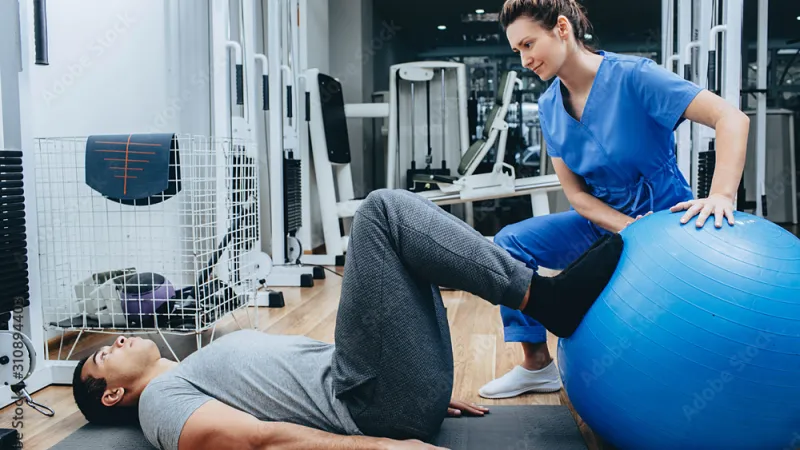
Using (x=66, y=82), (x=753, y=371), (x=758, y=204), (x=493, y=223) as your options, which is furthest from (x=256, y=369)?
(x=493, y=223)

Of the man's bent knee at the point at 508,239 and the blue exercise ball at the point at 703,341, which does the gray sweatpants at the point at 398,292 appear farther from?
the man's bent knee at the point at 508,239

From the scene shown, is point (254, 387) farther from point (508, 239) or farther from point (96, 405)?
point (508, 239)

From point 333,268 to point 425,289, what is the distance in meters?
2.89

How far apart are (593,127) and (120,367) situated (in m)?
1.15

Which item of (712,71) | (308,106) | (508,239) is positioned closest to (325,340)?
(508,239)

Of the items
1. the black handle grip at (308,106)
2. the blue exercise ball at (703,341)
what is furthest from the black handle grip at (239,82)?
the blue exercise ball at (703,341)

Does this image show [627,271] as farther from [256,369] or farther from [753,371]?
[256,369]

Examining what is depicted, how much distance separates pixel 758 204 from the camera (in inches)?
162

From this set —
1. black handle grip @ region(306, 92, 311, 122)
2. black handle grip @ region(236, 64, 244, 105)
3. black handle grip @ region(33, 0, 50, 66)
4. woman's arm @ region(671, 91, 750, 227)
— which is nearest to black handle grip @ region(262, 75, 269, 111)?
black handle grip @ region(236, 64, 244, 105)

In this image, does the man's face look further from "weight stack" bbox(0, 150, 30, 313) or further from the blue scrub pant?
the blue scrub pant

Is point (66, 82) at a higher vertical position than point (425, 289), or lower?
higher

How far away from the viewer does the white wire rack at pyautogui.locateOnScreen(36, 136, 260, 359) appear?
202 centimetres

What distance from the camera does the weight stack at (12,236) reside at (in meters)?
1.69

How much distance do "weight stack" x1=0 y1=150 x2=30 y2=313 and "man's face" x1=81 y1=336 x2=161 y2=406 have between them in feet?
1.52
